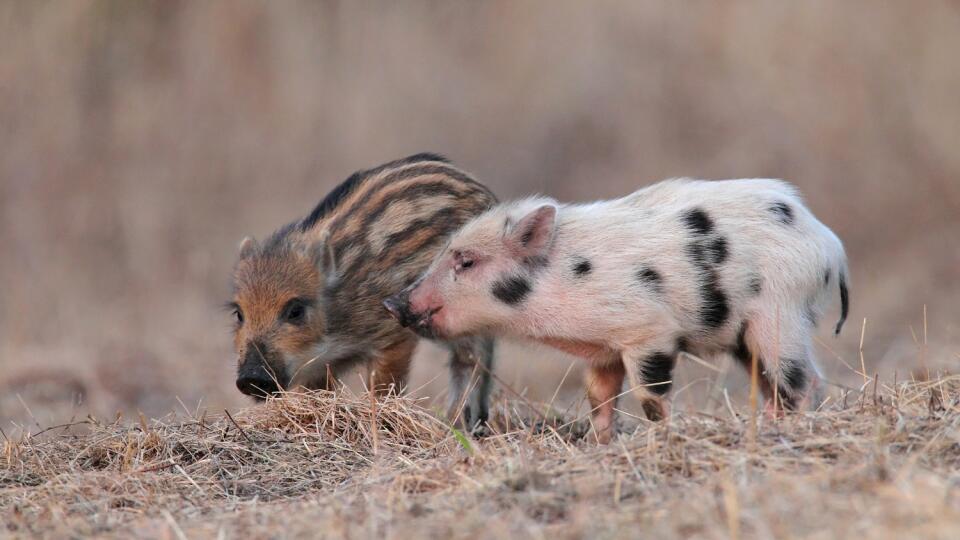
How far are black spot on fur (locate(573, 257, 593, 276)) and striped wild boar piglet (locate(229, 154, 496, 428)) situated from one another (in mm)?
1257

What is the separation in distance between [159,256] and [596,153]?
5.48 metres

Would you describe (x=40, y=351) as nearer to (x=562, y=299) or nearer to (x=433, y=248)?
(x=433, y=248)

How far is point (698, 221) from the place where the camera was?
6.32 metres

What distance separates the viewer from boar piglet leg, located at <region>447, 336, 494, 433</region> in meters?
7.60

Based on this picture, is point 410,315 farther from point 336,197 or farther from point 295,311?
point 336,197

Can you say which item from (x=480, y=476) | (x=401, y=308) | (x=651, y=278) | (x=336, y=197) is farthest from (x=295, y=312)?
(x=480, y=476)

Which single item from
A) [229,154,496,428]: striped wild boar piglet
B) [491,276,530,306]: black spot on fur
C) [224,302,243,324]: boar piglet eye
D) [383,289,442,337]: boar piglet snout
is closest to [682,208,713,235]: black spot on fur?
[491,276,530,306]: black spot on fur

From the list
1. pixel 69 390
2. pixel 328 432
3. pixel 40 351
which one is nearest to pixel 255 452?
pixel 328 432

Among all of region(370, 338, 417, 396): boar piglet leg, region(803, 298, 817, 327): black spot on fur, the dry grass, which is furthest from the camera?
region(370, 338, 417, 396): boar piglet leg

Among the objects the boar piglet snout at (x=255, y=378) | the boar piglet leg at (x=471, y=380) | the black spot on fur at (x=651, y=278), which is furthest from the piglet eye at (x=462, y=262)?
the boar piglet snout at (x=255, y=378)

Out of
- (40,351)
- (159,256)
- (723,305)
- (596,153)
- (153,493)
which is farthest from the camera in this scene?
(596,153)

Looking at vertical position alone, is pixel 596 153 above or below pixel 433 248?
above

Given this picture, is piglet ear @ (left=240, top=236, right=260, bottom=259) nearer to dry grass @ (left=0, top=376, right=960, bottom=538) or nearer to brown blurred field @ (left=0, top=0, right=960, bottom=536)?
dry grass @ (left=0, top=376, right=960, bottom=538)

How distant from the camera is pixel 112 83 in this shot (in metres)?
15.7
